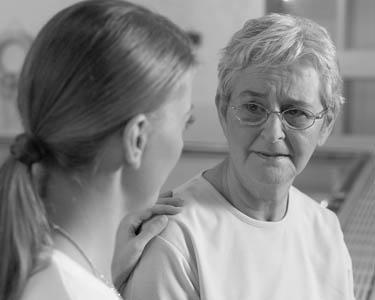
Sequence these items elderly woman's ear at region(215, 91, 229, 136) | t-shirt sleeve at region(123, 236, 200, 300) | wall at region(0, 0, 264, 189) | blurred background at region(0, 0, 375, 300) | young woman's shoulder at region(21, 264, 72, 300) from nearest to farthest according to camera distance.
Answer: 1. young woman's shoulder at region(21, 264, 72, 300)
2. t-shirt sleeve at region(123, 236, 200, 300)
3. elderly woman's ear at region(215, 91, 229, 136)
4. blurred background at region(0, 0, 375, 300)
5. wall at region(0, 0, 264, 189)

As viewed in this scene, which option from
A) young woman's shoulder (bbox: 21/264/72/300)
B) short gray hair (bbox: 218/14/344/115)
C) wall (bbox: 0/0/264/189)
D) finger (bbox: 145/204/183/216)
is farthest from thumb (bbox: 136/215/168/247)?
wall (bbox: 0/0/264/189)

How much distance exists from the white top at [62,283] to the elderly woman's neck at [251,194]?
18.3 inches

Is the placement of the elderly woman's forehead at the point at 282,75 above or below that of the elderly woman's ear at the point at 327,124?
above

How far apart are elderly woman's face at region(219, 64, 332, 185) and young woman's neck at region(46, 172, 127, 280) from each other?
15.6 inches

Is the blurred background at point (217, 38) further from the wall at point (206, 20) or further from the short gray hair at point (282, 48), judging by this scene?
the short gray hair at point (282, 48)

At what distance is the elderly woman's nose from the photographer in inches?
45.9

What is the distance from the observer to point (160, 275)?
1108 mm

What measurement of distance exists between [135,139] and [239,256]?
0.45 meters

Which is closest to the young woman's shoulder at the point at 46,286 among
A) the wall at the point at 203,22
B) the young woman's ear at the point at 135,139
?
the young woman's ear at the point at 135,139

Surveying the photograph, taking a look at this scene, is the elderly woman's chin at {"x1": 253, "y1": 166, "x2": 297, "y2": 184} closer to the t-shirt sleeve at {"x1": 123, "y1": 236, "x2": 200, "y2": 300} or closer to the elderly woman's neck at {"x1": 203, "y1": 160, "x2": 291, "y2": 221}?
the elderly woman's neck at {"x1": 203, "y1": 160, "x2": 291, "y2": 221}

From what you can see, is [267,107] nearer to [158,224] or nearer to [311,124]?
[311,124]

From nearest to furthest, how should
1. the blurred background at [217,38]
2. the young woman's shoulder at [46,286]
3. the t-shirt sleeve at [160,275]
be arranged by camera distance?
1. the young woman's shoulder at [46,286]
2. the t-shirt sleeve at [160,275]
3. the blurred background at [217,38]

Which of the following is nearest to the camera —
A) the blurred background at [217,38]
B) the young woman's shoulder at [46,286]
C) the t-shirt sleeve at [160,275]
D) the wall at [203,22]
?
the young woman's shoulder at [46,286]

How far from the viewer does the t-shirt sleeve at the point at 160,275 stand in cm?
111
